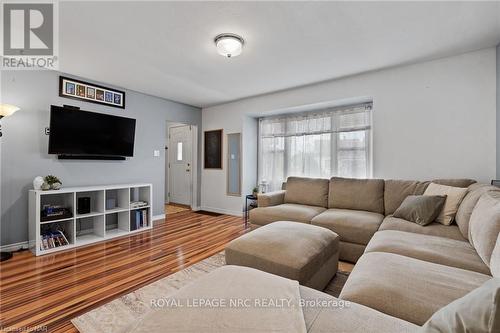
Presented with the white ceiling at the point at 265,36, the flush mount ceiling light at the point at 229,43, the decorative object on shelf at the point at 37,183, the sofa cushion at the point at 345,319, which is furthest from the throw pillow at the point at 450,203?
the decorative object on shelf at the point at 37,183

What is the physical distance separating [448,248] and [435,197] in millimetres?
862

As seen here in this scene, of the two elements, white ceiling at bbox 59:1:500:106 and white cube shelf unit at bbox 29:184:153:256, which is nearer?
white ceiling at bbox 59:1:500:106

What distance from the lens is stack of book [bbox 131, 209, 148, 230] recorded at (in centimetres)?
369

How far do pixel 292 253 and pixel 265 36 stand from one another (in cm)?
212

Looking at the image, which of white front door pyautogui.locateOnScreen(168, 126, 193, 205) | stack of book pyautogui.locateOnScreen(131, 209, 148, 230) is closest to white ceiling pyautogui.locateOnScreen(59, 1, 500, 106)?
stack of book pyautogui.locateOnScreen(131, 209, 148, 230)

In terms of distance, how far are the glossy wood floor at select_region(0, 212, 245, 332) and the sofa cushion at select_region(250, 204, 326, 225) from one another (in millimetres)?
594

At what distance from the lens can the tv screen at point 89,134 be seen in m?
3.03

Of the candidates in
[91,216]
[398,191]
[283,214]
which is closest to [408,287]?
[283,214]

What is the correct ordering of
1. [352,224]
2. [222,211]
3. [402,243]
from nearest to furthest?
[402,243] → [352,224] → [222,211]

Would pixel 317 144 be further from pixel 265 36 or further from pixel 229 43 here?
pixel 229 43

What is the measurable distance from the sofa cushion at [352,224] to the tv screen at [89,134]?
3240mm

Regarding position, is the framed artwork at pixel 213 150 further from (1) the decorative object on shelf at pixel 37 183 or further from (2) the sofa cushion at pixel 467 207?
(2) the sofa cushion at pixel 467 207

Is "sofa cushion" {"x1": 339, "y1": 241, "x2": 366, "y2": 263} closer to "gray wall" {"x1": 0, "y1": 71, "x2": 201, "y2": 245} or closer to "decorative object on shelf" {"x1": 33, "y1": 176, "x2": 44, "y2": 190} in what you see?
"gray wall" {"x1": 0, "y1": 71, "x2": 201, "y2": 245}

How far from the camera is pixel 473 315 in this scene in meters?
0.51
